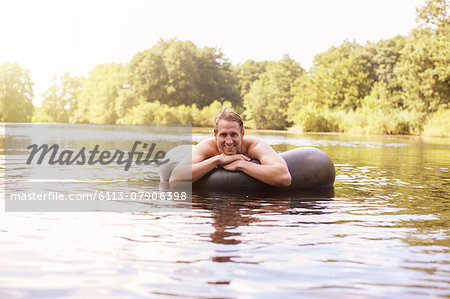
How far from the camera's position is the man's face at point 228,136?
6.54 meters

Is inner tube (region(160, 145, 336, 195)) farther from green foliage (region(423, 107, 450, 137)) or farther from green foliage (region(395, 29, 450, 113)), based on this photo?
green foliage (region(395, 29, 450, 113))

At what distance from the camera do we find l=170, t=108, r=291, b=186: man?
6.59 meters

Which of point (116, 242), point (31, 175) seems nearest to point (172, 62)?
point (31, 175)

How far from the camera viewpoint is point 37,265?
342 centimetres

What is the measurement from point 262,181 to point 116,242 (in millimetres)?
3138

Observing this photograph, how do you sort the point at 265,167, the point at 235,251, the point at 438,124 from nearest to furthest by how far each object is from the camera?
the point at 235,251
the point at 265,167
the point at 438,124

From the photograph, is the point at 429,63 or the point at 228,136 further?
the point at 429,63

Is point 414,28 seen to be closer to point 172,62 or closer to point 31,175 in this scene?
point 31,175

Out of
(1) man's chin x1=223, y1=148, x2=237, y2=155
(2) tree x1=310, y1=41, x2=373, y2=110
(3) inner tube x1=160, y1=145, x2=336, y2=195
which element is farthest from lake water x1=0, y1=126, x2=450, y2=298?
(2) tree x1=310, y1=41, x2=373, y2=110

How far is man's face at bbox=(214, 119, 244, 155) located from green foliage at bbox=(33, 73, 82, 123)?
10290cm

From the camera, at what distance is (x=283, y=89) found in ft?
208

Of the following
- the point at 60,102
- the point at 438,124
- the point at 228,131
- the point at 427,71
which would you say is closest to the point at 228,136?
the point at 228,131

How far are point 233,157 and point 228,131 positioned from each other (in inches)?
16.4

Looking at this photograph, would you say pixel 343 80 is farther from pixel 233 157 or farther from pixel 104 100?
pixel 233 157
